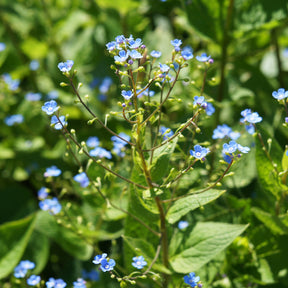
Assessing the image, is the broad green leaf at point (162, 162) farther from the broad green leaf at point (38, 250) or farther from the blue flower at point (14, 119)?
the blue flower at point (14, 119)

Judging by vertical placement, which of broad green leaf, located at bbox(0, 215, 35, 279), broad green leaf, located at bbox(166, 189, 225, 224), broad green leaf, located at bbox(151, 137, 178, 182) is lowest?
broad green leaf, located at bbox(166, 189, 225, 224)

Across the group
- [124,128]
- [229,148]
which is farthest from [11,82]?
[229,148]

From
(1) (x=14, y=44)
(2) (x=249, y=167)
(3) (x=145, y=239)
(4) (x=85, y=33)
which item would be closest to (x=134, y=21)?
(4) (x=85, y=33)

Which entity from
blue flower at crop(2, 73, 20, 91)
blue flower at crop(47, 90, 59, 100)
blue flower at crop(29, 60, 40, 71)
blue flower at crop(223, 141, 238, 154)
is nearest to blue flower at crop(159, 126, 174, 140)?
blue flower at crop(223, 141, 238, 154)

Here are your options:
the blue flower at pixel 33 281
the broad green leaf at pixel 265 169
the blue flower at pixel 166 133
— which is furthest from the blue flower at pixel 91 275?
the broad green leaf at pixel 265 169

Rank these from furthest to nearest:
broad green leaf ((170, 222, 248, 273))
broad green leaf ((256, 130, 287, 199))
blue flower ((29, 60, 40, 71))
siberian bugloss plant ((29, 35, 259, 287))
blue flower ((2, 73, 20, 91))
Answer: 1. blue flower ((29, 60, 40, 71))
2. blue flower ((2, 73, 20, 91))
3. broad green leaf ((256, 130, 287, 199))
4. broad green leaf ((170, 222, 248, 273))
5. siberian bugloss plant ((29, 35, 259, 287))

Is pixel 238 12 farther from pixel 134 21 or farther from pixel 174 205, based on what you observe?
pixel 174 205

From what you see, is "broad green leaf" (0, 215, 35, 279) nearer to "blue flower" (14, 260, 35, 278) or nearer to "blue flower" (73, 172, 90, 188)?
"blue flower" (14, 260, 35, 278)
